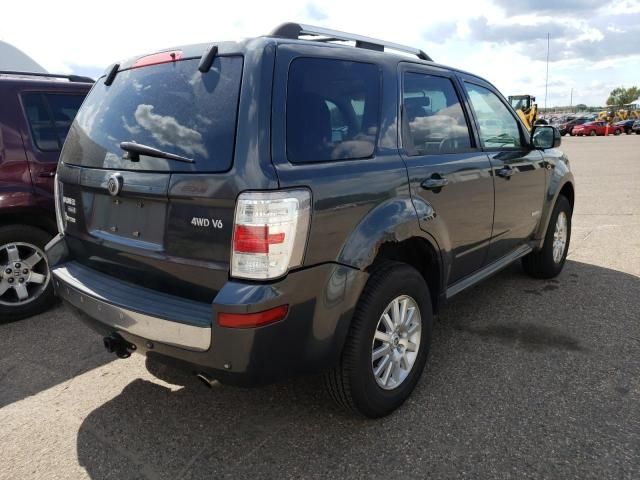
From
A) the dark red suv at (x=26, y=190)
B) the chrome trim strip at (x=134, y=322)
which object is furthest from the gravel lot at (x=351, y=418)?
the chrome trim strip at (x=134, y=322)

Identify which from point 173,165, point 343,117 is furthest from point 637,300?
point 173,165

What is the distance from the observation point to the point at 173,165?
219 centimetres

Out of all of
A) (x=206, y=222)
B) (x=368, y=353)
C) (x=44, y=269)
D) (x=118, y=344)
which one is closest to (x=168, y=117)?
(x=206, y=222)

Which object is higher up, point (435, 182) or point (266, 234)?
point (435, 182)

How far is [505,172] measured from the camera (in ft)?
12.1

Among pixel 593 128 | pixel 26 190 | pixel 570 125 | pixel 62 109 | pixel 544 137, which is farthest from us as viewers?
pixel 570 125

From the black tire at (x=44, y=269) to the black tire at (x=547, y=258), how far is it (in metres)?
4.18

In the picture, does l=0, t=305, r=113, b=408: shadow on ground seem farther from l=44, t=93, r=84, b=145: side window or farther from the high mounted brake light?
the high mounted brake light

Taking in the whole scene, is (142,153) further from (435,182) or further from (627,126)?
(627,126)

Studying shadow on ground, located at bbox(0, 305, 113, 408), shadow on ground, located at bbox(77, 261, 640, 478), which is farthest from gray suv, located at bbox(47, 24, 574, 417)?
shadow on ground, located at bbox(0, 305, 113, 408)

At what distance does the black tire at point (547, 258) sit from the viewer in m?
4.69

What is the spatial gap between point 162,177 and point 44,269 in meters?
2.68

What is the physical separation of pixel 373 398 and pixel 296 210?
111cm

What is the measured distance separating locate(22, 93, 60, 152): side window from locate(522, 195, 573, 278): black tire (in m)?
4.33
